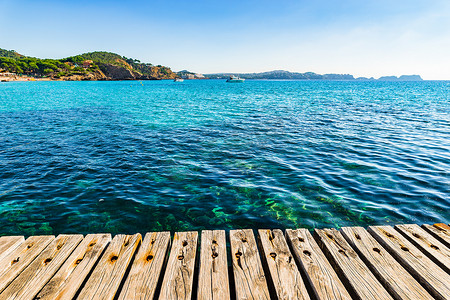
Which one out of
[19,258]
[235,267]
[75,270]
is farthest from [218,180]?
[19,258]

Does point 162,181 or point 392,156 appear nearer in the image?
point 162,181

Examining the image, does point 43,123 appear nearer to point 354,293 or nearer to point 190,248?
point 190,248

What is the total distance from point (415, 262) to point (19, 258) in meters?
6.17

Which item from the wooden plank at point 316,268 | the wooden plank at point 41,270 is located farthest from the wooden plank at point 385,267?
the wooden plank at point 41,270

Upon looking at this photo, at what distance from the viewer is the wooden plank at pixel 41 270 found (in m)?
3.03

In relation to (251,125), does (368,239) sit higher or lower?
higher

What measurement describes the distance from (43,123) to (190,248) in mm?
25936

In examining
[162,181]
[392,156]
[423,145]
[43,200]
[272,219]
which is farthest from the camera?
[423,145]

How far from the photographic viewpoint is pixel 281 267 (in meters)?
3.43

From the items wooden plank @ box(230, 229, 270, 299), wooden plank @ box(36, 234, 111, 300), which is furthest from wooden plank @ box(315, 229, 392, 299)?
wooden plank @ box(36, 234, 111, 300)

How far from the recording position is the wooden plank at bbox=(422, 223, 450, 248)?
13.8ft

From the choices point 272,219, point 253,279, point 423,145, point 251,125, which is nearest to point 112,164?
point 272,219

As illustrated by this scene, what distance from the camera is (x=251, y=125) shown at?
21516 mm

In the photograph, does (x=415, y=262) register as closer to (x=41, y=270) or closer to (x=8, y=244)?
(x=41, y=270)
